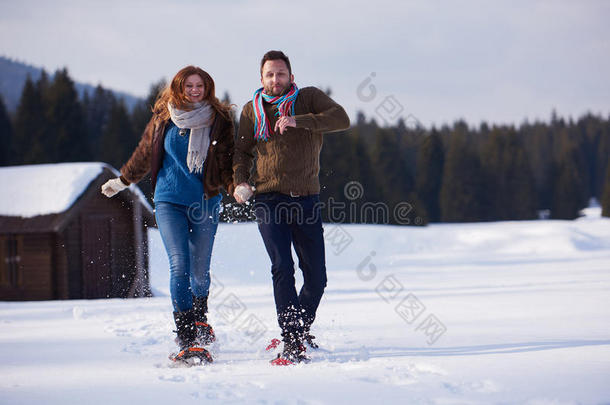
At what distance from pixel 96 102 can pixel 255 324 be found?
4582 cm

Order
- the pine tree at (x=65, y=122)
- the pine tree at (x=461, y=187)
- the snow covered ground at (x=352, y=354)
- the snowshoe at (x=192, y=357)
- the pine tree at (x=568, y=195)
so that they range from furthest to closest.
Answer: the pine tree at (x=568, y=195) → the pine tree at (x=461, y=187) → the pine tree at (x=65, y=122) → the snowshoe at (x=192, y=357) → the snow covered ground at (x=352, y=354)

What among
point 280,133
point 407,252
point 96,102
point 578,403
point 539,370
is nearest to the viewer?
point 578,403

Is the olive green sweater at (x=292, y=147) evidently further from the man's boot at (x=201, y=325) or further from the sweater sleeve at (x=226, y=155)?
the man's boot at (x=201, y=325)

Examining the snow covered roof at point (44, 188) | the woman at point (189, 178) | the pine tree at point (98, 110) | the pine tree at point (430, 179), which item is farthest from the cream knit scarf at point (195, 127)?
the pine tree at point (430, 179)

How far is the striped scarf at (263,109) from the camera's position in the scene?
3.80 meters

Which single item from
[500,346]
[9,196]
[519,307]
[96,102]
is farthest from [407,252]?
[96,102]

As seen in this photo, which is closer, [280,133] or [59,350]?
[280,133]

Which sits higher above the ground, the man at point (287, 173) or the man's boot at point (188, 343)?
the man at point (287, 173)

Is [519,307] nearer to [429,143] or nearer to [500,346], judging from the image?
[500,346]

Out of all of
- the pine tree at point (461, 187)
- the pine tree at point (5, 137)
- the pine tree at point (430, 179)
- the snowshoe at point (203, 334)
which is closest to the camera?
the snowshoe at point (203, 334)

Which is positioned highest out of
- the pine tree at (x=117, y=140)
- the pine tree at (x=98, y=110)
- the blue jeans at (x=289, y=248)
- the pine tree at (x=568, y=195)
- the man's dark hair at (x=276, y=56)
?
the pine tree at (x=98, y=110)

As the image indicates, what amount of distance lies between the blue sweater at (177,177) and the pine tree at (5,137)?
130 feet

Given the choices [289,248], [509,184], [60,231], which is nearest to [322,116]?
[289,248]

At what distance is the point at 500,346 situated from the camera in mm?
3918
